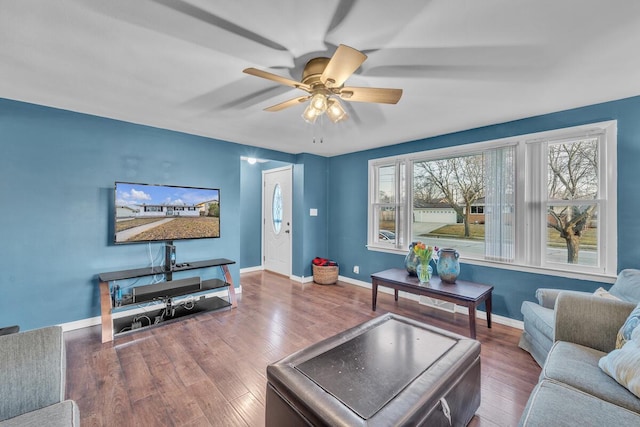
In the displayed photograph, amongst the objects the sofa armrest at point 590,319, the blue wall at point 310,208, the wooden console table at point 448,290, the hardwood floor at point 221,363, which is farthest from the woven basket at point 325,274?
the sofa armrest at point 590,319

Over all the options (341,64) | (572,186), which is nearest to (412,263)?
(572,186)

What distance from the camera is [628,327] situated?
1.52 m

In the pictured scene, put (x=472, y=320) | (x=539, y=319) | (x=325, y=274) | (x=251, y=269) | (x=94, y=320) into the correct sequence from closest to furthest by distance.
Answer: (x=539, y=319)
(x=472, y=320)
(x=94, y=320)
(x=325, y=274)
(x=251, y=269)

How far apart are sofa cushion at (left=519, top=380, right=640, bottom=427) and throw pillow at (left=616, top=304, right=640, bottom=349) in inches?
20.8

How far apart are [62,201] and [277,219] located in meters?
3.32

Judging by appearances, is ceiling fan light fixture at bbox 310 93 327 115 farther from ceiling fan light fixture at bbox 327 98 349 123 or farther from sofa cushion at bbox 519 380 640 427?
sofa cushion at bbox 519 380 640 427

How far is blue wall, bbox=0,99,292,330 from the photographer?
8.76 feet

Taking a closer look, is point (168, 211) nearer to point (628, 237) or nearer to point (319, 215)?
point (319, 215)

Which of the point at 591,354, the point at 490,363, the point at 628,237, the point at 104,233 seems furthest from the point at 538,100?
the point at 104,233

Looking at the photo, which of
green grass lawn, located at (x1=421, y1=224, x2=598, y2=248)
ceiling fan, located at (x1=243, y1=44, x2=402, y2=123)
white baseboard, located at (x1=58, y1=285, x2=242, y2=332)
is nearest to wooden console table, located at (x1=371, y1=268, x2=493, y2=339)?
green grass lawn, located at (x1=421, y1=224, x2=598, y2=248)

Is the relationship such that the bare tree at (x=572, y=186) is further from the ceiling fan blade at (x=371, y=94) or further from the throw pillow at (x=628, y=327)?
the ceiling fan blade at (x=371, y=94)

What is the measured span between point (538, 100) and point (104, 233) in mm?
4739

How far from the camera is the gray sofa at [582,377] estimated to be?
114cm

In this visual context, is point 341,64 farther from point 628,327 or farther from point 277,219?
point 277,219
